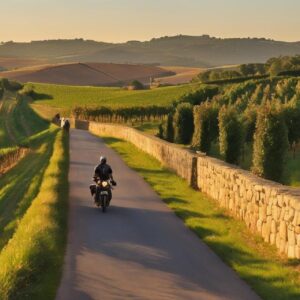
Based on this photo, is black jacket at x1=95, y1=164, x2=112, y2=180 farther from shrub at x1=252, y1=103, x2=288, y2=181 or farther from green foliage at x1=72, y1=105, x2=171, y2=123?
green foliage at x1=72, y1=105, x2=171, y2=123

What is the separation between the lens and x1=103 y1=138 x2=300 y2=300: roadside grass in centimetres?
1140

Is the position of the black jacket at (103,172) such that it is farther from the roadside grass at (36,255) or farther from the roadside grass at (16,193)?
the roadside grass at (16,193)

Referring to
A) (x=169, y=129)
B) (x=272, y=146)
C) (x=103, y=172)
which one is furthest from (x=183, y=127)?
(x=103, y=172)

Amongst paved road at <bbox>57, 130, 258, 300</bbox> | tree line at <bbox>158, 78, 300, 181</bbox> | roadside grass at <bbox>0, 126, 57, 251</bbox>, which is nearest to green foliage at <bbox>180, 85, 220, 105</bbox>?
tree line at <bbox>158, 78, 300, 181</bbox>

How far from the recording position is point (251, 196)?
52.6 feet

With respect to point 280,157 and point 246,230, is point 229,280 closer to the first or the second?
point 246,230

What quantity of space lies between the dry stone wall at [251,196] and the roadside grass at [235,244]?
0.26 m

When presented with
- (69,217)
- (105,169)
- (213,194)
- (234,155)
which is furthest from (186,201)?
(234,155)

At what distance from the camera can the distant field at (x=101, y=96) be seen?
107331 millimetres

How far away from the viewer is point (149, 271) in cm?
1227

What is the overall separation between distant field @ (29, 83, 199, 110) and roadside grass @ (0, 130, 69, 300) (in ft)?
261

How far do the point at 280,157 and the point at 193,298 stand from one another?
2006cm

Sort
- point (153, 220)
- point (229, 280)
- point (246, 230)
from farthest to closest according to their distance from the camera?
point (153, 220), point (246, 230), point (229, 280)

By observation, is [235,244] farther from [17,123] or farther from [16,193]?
[17,123]
